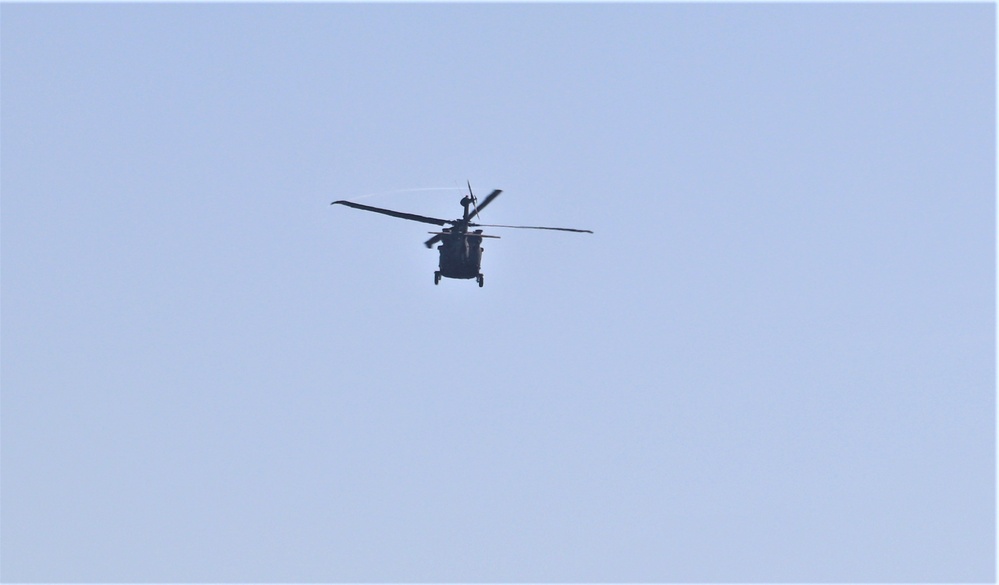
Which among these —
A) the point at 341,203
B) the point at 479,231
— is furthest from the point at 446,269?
the point at 341,203

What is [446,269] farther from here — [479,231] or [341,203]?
[341,203]

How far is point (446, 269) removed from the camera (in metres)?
103

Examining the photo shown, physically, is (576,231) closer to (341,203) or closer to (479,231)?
(479,231)

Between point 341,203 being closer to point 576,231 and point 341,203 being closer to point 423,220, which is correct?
point 423,220

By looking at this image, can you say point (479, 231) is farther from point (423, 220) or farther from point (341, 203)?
point (341, 203)

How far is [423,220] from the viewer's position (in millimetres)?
101500

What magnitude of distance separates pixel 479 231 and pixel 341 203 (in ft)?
34.3

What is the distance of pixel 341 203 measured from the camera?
314ft

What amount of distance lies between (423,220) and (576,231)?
8852 mm

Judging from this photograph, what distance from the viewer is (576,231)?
10000 centimetres

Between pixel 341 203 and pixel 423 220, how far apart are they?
7.10 m

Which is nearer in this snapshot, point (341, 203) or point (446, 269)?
point (341, 203)

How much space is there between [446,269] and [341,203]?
985 centimetres

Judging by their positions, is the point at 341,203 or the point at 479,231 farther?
the point at 479,231
